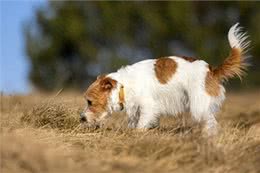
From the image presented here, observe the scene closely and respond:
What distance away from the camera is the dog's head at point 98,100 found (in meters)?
9.16

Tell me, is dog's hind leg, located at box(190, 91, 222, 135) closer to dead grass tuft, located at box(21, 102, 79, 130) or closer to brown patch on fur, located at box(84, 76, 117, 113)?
brown patch on fur, located at box(84, 76, 117, 113)

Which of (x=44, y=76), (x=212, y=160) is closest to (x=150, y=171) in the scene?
(x=212, y=160)

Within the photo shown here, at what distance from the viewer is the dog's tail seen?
927cm

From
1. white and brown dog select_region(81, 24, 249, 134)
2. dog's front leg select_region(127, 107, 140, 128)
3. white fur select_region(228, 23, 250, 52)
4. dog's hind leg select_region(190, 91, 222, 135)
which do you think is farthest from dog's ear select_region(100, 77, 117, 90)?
white fur select_region(228, 23, 250, 52)

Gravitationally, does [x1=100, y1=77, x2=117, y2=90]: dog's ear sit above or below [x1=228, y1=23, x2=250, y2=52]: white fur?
below

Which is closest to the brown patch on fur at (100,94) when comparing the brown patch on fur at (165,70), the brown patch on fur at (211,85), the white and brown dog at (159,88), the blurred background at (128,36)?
the white and brown dog at (159,88)

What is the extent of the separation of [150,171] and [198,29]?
25210 mm

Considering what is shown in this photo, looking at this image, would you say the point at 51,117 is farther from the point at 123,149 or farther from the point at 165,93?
the point at 123,149

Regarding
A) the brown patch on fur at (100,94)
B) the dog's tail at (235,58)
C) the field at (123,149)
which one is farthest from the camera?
the dog's tail at (235,58)

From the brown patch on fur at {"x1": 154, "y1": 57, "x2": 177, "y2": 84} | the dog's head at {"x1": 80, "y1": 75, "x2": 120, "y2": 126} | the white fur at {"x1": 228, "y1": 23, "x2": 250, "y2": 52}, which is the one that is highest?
the white fur at {"x1": 228, "y1": 23, "x2": 250, "y2": 52}

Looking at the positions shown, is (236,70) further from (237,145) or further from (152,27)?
(152,27)

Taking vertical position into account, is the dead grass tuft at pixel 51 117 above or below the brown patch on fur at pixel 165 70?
below

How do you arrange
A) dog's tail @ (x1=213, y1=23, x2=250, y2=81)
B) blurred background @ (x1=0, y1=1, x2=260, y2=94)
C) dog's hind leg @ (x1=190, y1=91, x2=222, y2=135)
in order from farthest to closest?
1. blurred background @ (x1=0, y1=1, x2=260, y2=94)
2. dog's tail @ (x1=213, y1=23, x2=250, y2=81)
3. dog's hind leg @ (x1=190, y1=91, x2=222, y2=135)

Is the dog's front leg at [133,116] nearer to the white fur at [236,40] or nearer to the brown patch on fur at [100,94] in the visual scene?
the brown patch on fur at [100,94]
